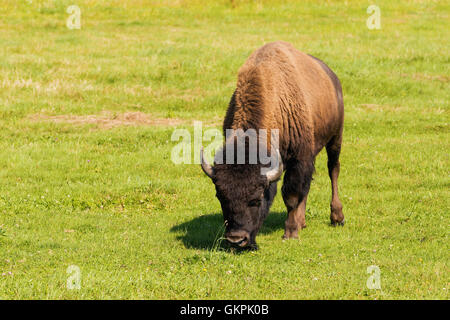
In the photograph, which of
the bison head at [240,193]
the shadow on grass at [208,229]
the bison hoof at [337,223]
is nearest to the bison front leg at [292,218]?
the shadow on grass at [208,229]

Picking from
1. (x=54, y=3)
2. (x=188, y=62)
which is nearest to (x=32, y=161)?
(x=188, y=62)

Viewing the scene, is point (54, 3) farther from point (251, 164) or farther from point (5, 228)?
point (251, 164)

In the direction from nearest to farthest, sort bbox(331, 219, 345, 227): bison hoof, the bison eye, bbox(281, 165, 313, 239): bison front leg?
the bison eye
bbox(281, 165, 313, 239): bison front leg
bbox(331, 219, 345, 227): bison hoof

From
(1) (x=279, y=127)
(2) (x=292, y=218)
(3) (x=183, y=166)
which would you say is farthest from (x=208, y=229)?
(3) (x=183, y=166)

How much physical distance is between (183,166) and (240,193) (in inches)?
253

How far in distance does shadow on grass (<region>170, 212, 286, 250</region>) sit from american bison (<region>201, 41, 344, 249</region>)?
0.58 metres

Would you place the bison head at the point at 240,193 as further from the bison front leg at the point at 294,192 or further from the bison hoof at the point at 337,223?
the bison hoof at the point at 337,223

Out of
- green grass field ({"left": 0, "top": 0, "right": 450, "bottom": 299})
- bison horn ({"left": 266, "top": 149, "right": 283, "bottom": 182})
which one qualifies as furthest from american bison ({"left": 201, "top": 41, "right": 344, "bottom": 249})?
green grass field ({"left": 0, "top": 0, "right": 450, "bottom": 299})

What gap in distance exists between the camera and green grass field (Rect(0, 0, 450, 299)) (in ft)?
26.7

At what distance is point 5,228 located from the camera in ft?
33.9

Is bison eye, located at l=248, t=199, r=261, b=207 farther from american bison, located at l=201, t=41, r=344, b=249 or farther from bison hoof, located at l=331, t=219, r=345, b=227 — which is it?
bison hoof, located at l=331, t=219, r=345, b=227

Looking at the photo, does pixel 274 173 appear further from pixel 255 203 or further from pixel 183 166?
pixel 183 166

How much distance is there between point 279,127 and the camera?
9.48m

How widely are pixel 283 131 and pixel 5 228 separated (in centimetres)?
476
